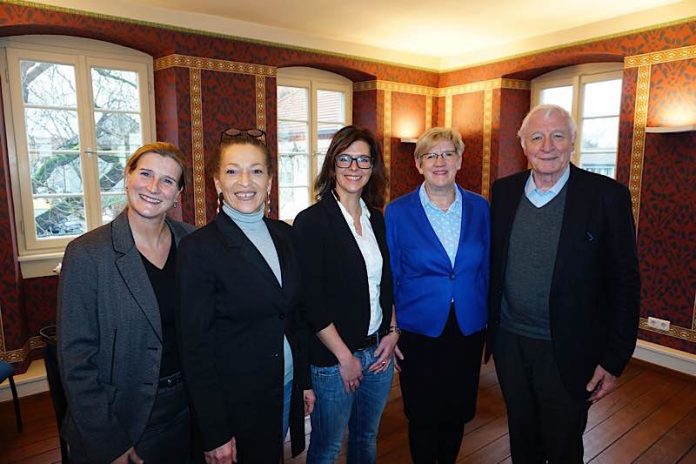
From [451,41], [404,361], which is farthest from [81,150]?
[451,41]

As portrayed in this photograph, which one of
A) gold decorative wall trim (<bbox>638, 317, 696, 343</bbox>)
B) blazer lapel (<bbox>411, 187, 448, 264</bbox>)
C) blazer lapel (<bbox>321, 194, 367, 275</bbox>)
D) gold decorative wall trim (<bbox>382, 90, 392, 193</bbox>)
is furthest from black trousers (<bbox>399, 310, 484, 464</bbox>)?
gold decorative wall trim (<bbox>382, 90, 392, 193</bbox>)

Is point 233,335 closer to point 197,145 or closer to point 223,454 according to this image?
point 223,454

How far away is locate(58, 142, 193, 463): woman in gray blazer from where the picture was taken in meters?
1.30

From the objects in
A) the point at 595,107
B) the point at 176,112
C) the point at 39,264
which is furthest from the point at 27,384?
the point at 595,107

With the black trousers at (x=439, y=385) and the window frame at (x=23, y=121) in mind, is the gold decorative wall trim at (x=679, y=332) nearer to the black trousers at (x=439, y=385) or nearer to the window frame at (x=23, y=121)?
the black trousers at (x=439, y=385)

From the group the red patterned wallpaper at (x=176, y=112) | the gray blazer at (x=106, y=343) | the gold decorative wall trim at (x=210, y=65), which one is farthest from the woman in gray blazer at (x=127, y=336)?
the gold decorative wall trim at (x=210, y=65)

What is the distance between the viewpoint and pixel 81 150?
3.86 meters

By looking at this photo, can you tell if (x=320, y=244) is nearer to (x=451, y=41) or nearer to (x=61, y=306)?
(x=61, y=306)

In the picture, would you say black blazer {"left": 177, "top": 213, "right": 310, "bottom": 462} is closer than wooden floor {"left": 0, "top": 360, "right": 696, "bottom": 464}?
Yes

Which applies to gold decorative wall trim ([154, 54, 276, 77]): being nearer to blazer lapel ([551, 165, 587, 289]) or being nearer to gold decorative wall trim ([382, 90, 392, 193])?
gold decorative wall trim ([382, 90, 392, 193])

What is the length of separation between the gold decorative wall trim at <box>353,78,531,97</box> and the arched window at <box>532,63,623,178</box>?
18.0 inches

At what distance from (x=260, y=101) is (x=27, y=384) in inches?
118

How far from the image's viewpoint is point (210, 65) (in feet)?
13.6

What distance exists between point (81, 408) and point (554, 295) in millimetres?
1568
